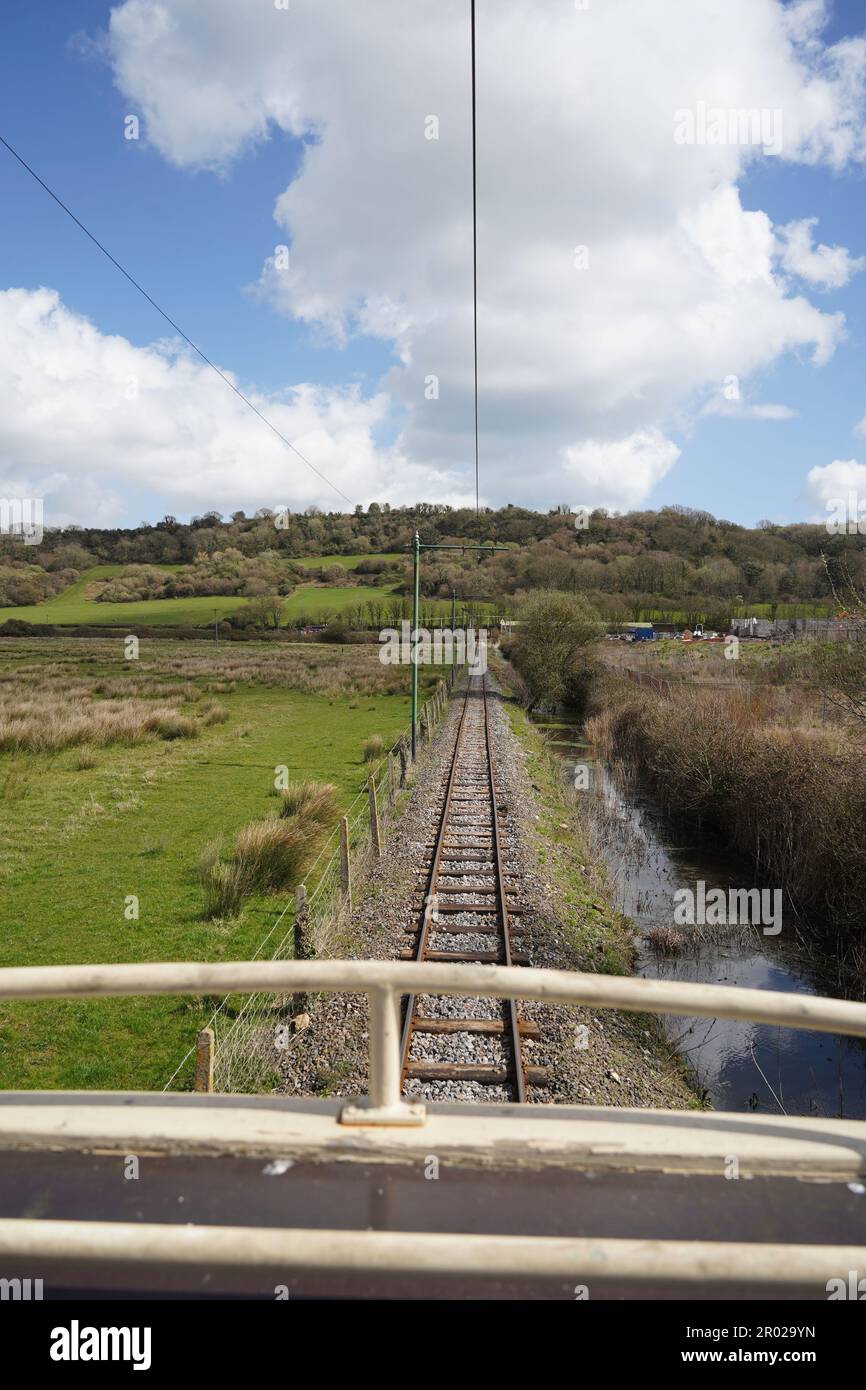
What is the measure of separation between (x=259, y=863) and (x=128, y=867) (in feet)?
9.00

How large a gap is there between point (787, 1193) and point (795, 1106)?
7.16 m

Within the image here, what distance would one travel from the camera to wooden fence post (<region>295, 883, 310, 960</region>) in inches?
340

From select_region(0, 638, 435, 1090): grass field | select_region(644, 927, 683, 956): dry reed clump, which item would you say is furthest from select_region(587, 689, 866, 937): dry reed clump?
select_region(0, 638, 435, 1090): grass field

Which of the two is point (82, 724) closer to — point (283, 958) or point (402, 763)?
point (402, 763)

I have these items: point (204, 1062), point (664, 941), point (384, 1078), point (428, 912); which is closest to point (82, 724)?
point (428, 912)

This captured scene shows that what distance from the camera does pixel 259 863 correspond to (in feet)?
42.5

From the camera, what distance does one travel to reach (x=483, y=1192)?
2203mm

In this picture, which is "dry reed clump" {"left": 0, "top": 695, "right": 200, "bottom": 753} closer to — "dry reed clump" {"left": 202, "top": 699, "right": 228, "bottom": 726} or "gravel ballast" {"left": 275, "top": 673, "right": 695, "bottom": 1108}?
"dry reed clump" {"left": 202, "top": 699, "right": 228, "bottom": 726}

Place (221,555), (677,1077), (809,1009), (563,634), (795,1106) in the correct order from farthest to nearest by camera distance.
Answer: (221,555), (563,634), (795,1106), (677,1077), (809,1009)

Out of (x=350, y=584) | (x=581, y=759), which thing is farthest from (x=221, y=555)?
(x=581, y=759)

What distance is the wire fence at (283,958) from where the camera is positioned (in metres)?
6.76

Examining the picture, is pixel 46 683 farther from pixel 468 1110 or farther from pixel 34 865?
pixel 468 1110

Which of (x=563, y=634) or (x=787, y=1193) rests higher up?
(x=563, y=634)
